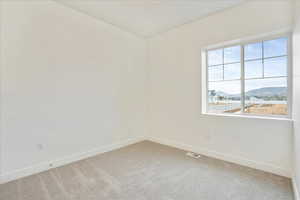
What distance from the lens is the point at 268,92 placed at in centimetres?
255

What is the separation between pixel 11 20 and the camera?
2.19 metres

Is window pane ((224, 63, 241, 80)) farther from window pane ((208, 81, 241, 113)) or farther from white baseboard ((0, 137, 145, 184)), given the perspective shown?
white baseboard ((0, 137, 145, 184))

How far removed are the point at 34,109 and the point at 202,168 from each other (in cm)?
276

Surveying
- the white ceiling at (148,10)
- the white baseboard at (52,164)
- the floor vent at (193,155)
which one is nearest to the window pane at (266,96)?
the floor vent at (193,155)

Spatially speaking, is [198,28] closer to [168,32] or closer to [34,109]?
[168,32]

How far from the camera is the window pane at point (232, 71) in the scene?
287 cm

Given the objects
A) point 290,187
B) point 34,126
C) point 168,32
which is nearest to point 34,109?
point 34,126

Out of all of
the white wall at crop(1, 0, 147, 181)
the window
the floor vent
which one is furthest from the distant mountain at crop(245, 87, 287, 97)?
the white wall at crop(1, 0, 147, 181)

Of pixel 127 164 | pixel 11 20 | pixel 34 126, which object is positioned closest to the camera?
pixel 11 20

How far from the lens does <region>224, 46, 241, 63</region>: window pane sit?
2876 millimetres

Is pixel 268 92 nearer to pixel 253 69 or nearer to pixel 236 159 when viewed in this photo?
pixel 253 69

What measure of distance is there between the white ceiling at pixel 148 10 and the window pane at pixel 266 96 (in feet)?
4.55

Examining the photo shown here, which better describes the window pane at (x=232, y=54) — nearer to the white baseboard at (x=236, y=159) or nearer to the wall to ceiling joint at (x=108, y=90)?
the wall to ceiling joint at (x=108, y=90)

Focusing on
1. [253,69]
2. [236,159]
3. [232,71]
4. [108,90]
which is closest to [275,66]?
[253,69]
